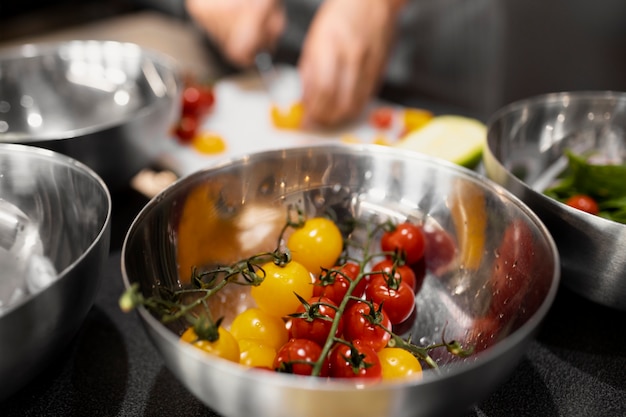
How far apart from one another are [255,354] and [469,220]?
297 millimetres

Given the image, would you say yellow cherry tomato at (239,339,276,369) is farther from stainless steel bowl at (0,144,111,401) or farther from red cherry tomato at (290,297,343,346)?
stainless steel bowl at (0,144,111,401)

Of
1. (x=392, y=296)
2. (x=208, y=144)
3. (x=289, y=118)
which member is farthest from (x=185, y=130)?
(x=392, y=296)

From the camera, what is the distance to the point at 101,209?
68cm

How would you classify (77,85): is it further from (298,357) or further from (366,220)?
(298,357)

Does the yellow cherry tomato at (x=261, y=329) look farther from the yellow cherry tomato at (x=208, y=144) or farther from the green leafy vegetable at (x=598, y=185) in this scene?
the yellow cherry tomato at (x=208, y=144)

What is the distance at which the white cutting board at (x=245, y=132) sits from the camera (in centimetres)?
114

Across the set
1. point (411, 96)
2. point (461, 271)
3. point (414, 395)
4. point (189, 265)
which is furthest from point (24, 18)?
point (414, 395)

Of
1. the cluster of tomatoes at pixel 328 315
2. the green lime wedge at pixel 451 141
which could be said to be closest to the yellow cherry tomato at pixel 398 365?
the cluster of tomatoes at pixel 328 315

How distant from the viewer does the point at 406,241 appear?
700 millimetres

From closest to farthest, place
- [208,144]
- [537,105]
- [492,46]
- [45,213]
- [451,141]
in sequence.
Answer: [45,213]
[537,105]
[451,141]
[208,144]
[492,46]

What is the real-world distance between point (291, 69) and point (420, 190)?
85cm

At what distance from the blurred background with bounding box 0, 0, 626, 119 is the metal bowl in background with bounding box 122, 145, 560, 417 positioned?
2.14 ft

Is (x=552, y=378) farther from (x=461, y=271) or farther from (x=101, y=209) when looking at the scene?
(x=101, y=209)

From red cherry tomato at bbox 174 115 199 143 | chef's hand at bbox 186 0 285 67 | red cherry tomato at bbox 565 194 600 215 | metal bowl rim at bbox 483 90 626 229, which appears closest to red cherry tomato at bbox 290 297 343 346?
metal bowl rim at bbox 483 90 626 229
